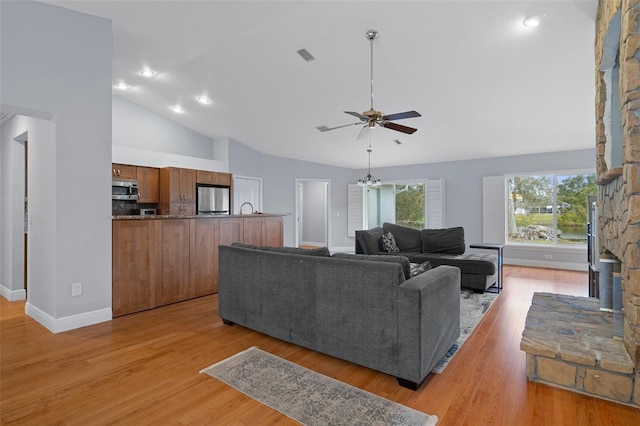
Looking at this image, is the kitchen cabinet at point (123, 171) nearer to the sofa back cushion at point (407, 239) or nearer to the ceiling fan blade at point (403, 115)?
the ceiling fan blade at point (403, 115)

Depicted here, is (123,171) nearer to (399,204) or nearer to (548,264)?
(399,204)

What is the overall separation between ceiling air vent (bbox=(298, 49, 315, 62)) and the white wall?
216cm

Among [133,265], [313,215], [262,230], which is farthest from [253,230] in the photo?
[313,215]

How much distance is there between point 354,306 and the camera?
7.62 ft

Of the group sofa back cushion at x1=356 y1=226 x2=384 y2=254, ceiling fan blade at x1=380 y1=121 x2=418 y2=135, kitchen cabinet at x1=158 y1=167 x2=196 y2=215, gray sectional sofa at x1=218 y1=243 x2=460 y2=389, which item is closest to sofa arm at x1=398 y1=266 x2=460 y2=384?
gray sectional sofa at x1=218 y1=243 x2=460 y2=389

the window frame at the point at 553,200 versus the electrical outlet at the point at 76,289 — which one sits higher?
the window frame at the point at 553,200

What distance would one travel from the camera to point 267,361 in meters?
2.47

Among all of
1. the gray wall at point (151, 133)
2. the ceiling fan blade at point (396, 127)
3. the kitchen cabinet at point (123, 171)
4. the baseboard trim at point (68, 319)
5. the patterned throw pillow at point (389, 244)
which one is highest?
the gray wall at point (151, 133)

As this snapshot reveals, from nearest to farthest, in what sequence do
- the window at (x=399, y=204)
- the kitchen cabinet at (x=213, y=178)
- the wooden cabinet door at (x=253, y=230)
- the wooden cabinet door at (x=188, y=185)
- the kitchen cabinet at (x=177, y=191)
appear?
the wooden cabinet door at (x=253, y=230) → the kitchen cabinet at (x=177, y=191) → the wooden cabinet door at (x=188, y=185) → the kitchen cabinet at (x=213, y=178) → the window at (x=399, y=204)

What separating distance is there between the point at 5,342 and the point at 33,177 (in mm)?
1718

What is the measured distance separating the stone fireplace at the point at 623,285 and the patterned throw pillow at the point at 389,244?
282 cm

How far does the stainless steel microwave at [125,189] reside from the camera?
5544 millimetres

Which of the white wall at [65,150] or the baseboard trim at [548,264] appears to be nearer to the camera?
the white wall at [65,150]

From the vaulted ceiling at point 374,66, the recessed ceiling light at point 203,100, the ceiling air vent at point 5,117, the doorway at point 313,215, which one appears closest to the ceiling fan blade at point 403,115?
the vaulted ceiling at point 374,66
